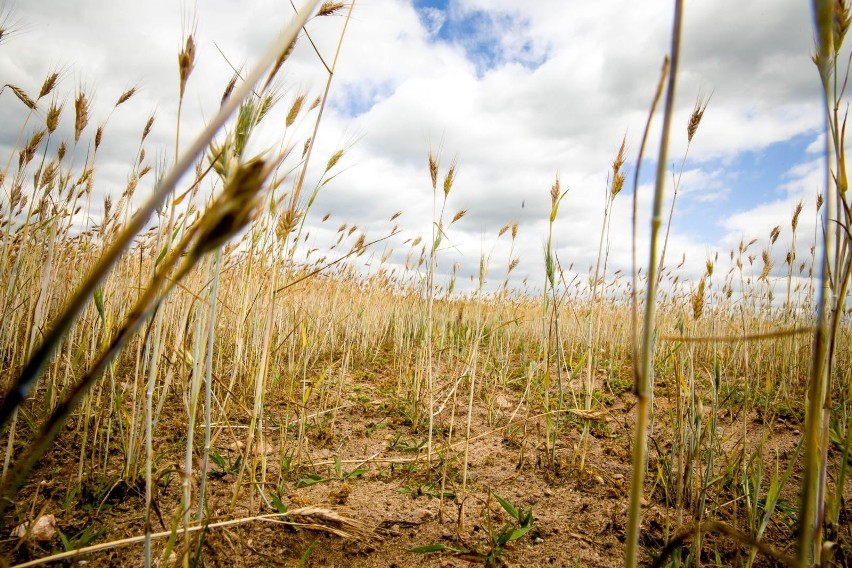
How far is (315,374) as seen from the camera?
3.56 metres

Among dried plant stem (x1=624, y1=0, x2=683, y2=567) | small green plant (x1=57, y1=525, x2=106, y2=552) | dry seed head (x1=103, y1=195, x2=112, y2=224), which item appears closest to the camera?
dried plant stem (x1=624, y1=0, x2=683, y2=567)

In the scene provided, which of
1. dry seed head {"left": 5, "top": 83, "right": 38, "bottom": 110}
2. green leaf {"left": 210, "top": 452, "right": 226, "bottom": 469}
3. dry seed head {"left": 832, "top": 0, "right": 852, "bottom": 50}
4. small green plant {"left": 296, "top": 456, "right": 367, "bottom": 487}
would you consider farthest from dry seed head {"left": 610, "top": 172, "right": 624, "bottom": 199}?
dry seed head {"left": 5, "top": 83, "right": 38, "bottom": 110}

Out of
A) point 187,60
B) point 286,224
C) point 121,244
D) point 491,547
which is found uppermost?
point 187,60

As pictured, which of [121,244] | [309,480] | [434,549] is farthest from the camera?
[309,480]

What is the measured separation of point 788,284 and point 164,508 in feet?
14.7

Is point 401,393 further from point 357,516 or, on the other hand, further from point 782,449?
point 782,449

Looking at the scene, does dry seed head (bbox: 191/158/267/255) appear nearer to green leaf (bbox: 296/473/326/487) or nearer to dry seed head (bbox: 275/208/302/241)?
dry seed head (bbox: 275/208/302/241)

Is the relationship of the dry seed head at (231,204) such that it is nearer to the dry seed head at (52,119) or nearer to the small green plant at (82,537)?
the small green plant at (82,537)

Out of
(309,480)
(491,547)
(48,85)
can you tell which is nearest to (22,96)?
(48,85)

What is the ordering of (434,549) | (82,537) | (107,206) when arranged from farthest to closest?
(107,206)
(434,549)
(82,537)

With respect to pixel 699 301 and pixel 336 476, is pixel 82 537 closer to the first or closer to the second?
pixel 336 476

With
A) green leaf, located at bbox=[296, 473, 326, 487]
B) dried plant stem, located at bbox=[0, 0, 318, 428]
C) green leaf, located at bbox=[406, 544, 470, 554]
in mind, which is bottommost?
green leaf, located at bbox=[406, 544, 470, 554]

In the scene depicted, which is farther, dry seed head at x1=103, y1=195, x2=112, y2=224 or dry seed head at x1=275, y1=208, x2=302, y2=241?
dry seed head at x1=103, y1=195, x2=112, y2=224

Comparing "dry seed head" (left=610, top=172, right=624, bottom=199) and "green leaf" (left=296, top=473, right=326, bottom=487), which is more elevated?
"dry seed head" (left=610, top=172, right=624, bottom=199)
